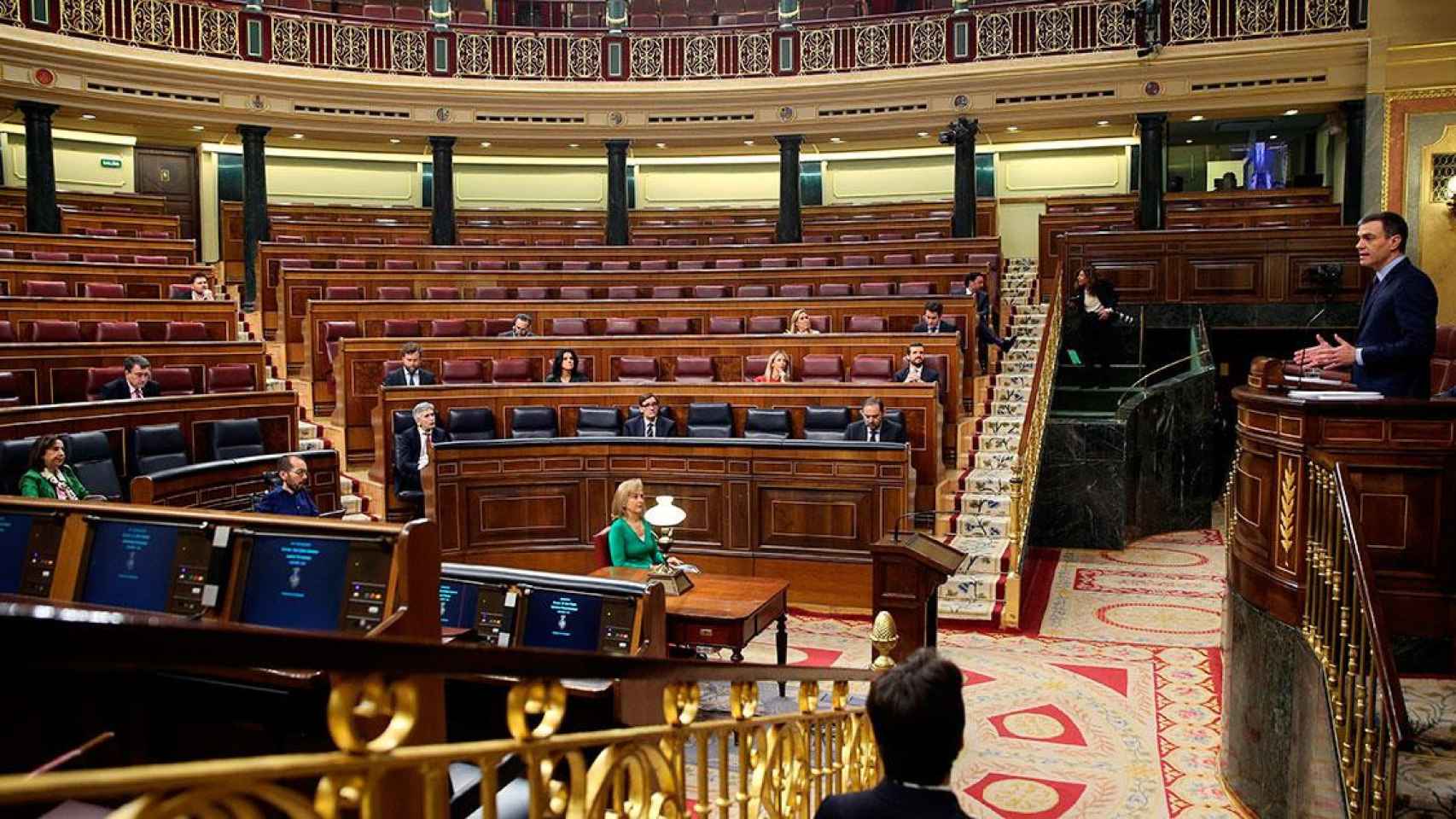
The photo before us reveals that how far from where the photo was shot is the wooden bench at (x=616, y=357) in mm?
9055

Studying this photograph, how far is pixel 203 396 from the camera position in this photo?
7.71 meters

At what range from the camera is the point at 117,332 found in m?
9.11

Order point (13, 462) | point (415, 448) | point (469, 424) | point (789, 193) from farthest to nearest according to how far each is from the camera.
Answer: point (789, 193) < point (469, 424) < point (415, 448) < point (13, 462)

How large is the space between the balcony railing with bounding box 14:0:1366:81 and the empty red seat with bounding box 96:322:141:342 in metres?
5.39

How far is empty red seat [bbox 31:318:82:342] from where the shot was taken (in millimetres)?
8719

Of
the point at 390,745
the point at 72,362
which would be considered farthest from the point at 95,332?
the point at 390,745

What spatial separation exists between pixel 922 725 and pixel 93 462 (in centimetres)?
628

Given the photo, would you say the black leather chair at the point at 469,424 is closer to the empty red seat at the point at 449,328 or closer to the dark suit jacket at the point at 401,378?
the dark suit jacket at the point at 401,378

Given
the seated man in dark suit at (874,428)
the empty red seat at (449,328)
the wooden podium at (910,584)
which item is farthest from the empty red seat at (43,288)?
the wooden podium at (910,584)

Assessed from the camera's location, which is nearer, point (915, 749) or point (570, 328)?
point (915, 749)

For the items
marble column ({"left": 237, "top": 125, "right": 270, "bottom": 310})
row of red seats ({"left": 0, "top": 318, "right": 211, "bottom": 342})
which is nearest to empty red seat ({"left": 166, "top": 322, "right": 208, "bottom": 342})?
row of red seats ({"left": 0, "top": 318, "right": 211, "bottom": 342})

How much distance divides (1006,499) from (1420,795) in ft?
16.7

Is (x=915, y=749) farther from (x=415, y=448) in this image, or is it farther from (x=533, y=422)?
(x=533, y=422)

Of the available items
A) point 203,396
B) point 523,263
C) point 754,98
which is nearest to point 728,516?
point 203,396
